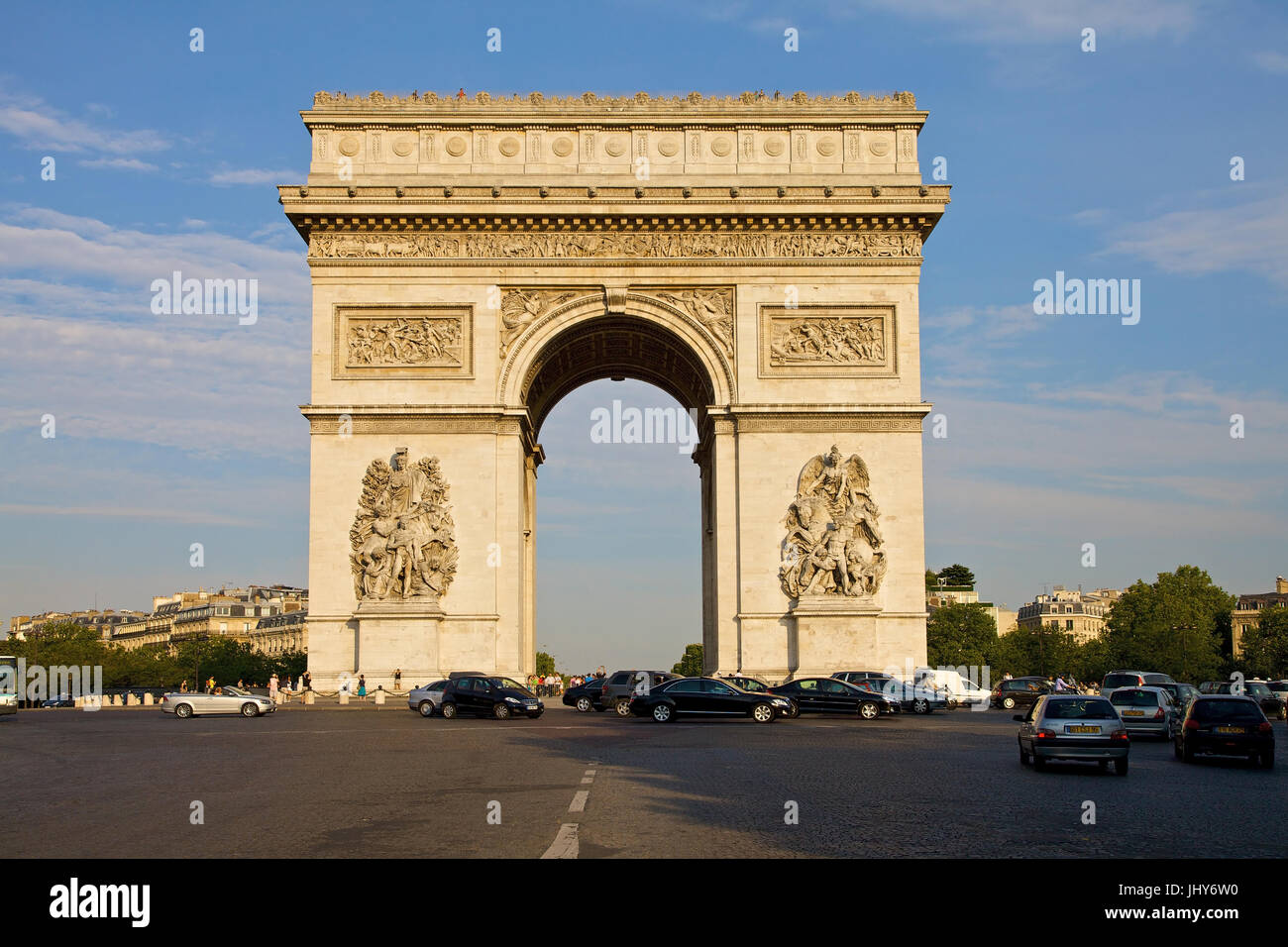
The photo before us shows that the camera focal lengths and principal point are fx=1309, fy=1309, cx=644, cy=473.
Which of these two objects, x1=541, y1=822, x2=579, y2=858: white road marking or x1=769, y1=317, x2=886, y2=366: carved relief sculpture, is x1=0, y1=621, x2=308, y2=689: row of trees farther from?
x1=541, y1=822, x2=579, y2=858: white road marking

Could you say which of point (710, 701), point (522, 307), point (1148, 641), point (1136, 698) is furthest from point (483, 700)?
point (1148, 641)

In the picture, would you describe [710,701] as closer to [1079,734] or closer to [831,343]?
[831,343]

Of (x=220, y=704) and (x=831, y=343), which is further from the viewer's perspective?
(x=831, y=343)

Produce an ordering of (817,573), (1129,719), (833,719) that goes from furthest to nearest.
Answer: (817,573) → (833,719) → (1129,719)

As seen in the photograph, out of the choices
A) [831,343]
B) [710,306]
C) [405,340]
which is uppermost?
[710,306]
